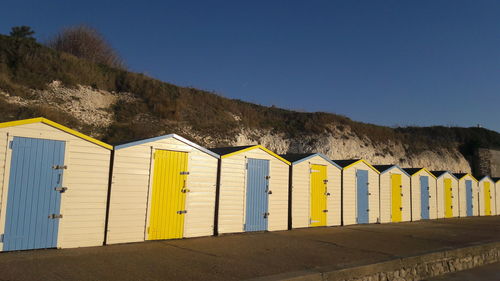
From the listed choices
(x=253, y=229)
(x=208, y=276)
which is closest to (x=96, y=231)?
(x=208, y=276)

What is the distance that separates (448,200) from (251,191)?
555 inches

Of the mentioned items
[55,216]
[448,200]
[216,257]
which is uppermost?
[448,200]

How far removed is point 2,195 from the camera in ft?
23.0

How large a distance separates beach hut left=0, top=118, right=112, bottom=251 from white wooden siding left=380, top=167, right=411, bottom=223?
11.6m

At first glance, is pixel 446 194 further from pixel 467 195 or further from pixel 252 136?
pixel 252 136

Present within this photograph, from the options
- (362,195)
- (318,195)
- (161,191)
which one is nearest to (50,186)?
(161,191)

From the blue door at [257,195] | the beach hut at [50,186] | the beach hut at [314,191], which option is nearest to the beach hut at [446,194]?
the beach hut at [314,191]

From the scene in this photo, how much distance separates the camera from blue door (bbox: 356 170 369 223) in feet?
49.1

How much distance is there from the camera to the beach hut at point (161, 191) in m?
8.61

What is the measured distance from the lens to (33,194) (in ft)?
24.1

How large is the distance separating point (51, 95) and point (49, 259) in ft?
48.8

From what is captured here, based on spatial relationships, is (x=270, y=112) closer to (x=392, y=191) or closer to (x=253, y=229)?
(x=392, y=191)

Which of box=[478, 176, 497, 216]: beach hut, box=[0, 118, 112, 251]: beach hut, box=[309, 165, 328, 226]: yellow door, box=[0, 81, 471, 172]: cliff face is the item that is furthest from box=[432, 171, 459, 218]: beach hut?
box=[0, 118, 112, 251]: beach hut

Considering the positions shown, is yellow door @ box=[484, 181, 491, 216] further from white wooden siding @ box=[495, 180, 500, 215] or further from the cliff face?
the cliff face
